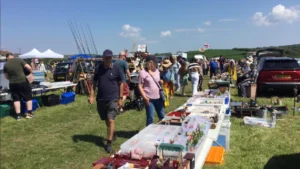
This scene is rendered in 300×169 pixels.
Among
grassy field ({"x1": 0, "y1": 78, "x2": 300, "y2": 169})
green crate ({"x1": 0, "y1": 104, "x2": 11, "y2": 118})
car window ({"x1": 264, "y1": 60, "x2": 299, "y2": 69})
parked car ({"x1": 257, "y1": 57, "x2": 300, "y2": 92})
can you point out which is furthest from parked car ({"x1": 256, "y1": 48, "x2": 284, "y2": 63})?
green crate ({"x1": 0, "y1": 104, "x2": 11, "y2": 118})

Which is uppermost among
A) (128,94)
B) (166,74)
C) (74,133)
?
(166,74)

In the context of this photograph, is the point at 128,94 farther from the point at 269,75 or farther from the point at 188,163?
the point at 188,163

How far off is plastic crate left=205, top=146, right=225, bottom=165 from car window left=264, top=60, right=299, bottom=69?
722cm

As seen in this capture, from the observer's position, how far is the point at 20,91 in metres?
7.88

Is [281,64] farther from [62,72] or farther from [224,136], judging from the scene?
[62,72]

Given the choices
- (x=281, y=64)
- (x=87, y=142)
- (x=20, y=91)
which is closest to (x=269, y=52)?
(x=281, y=64)

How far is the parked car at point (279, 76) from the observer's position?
10445 mm

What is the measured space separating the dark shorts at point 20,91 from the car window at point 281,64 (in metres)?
8.64

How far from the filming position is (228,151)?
511 centimetres

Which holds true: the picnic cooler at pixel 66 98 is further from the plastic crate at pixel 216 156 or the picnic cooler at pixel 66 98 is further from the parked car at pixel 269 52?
the parked car at pixel 269 52

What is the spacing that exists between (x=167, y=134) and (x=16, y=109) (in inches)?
240

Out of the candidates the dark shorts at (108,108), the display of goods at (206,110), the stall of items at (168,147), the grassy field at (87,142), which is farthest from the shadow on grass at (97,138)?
the stall of items at (168,147)

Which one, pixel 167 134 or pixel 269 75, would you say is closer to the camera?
pixel 167 134

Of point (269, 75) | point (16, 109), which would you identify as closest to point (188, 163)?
point (16, 109)
